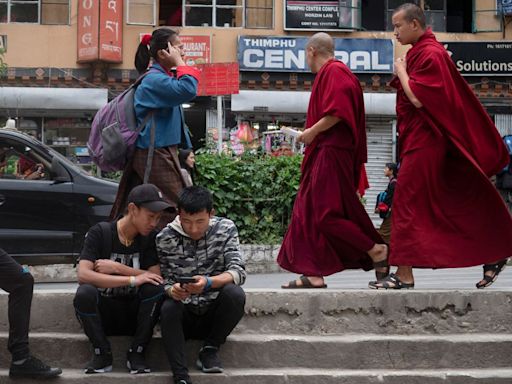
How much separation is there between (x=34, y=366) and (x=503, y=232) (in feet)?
8.94

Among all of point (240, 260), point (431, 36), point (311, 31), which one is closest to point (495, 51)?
point (311, 31)

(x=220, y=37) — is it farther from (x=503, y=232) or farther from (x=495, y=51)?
(x=503, y=232)

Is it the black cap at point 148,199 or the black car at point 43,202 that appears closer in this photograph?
the black cap at point 148,199

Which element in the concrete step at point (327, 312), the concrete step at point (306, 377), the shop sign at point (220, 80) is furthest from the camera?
Result: the shop sign at point (220, 80)

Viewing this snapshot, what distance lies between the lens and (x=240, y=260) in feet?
15.9

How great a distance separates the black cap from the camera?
15.5 feet

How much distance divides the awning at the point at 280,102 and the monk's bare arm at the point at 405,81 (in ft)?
46.2

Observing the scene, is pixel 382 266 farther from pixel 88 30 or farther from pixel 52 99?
pixel 88 30

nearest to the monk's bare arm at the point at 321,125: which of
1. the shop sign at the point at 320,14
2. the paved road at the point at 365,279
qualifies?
the paved road at the point at 365,279

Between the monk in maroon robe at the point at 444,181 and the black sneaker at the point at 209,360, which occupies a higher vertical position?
the monk in maroon robe at the point at 444,181

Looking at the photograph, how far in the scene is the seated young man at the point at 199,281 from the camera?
4570mm

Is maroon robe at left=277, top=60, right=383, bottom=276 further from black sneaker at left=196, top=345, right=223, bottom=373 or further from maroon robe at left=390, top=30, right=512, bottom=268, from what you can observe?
black sneaker at left=196, top=345, right=223, bottom=373

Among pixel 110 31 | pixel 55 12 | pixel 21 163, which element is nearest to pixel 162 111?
pixel 21 163

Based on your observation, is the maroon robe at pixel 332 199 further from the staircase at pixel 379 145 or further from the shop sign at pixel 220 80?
the staircase at pixel 379 145
